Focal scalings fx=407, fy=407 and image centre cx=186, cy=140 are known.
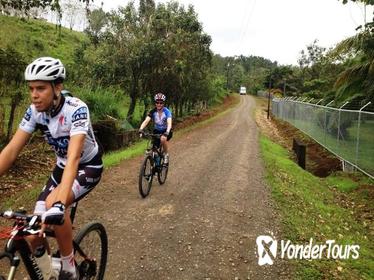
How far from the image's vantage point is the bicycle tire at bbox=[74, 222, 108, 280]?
13.2 ft

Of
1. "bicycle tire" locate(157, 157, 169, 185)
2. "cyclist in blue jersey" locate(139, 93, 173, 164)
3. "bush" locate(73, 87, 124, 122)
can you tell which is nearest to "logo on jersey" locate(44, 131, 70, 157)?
"cyclist in blue jersey" locate(139, 93, 173, 164)

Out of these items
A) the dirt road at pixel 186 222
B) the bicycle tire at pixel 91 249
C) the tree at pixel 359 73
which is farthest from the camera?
the tree at pixel 359 73

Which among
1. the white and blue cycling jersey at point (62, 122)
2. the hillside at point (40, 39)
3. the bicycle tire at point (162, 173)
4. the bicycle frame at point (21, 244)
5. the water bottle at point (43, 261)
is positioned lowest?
the bicycle tire at point (162, 173)

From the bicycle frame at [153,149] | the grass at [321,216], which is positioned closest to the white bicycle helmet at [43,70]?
the grass at [321,216]

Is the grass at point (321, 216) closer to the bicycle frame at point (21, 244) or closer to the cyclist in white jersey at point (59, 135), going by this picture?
the cyclist in white jersey at point (59, 135)

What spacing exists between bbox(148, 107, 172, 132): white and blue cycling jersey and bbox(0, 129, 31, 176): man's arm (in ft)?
19.0

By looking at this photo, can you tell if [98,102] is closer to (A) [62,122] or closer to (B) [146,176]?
(B) [146,176]

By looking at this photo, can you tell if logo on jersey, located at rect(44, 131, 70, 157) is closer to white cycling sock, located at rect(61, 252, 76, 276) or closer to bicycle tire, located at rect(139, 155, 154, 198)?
white cycling sock, located at rect(61, 252, 76, 276)

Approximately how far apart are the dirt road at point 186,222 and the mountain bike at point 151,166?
22cm

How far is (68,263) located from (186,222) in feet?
12.9

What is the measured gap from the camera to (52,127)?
3613 millimetres

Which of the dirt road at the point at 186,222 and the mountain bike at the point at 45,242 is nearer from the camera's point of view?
the mountain bike at the point at 45,242

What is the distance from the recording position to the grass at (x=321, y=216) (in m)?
5.94

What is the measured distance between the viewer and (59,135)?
144 inches
